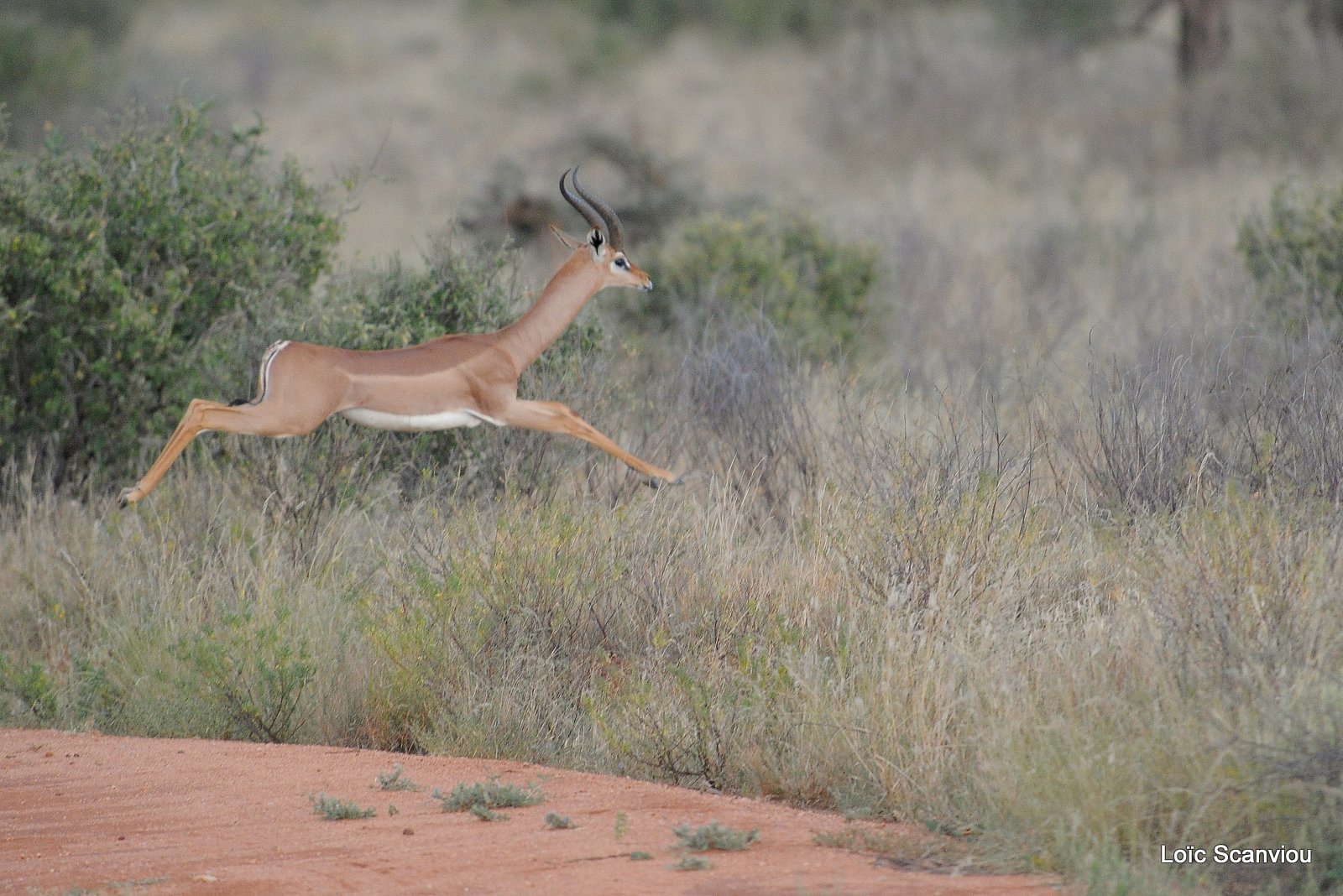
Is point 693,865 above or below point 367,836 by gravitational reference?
below

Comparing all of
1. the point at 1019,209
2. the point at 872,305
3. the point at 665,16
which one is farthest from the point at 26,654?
the point at 665,16

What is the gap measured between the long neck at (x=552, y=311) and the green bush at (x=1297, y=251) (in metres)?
6.58

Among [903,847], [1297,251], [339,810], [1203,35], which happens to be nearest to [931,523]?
[903,847]

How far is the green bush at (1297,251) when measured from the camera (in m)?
13.4

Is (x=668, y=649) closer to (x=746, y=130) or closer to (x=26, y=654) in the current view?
(x=26, y=654)

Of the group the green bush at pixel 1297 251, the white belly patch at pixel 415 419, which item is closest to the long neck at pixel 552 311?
the white belly patch at pixel 415 419

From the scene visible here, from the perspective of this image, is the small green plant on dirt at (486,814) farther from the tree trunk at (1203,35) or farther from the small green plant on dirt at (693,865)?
the tree trunk at (1203,35)

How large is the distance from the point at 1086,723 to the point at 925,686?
1.88 ft

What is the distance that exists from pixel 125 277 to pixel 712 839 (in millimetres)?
6973

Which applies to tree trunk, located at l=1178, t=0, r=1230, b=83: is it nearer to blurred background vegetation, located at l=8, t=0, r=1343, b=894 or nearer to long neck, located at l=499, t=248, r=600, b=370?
blurred background vegetation, located at l=8, t=0, r=1343, b=894

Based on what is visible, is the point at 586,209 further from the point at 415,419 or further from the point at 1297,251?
the point at 1297,251

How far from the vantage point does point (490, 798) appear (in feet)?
18.8

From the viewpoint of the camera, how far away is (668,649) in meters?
7.14

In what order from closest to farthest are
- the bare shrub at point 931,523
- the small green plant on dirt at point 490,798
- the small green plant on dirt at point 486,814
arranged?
the small green plant on dirt at point 486,814 < the small green plant on dirt at point 490,798 < the bare shrub at point 931,523
